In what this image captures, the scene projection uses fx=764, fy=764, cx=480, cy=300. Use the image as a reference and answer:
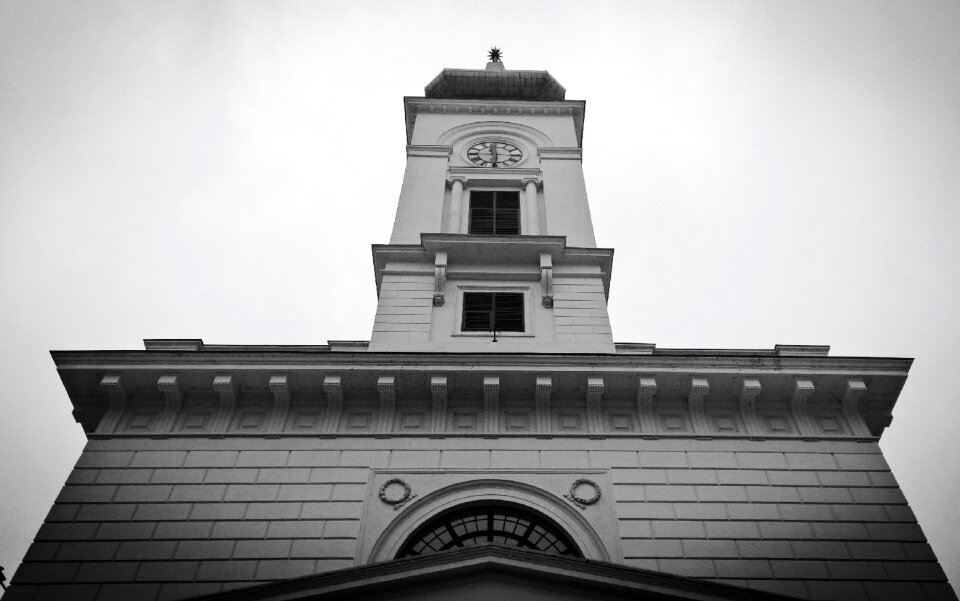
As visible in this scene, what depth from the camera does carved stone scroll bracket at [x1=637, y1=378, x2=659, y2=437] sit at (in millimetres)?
15383

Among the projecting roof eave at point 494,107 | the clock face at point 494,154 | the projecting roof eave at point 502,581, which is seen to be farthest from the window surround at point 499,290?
the projecting roof eave at point 494,107

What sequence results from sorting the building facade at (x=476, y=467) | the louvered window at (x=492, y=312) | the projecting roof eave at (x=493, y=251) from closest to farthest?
the building facade at (x=476, y=467) < the louvered window at (x=492, y=312) < the projecting roof eave at (x=493, y=251)

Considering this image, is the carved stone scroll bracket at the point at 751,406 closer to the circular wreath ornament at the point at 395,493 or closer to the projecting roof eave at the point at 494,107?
the circular wreath ornament at the point at 395,493

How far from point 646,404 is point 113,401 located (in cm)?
1090

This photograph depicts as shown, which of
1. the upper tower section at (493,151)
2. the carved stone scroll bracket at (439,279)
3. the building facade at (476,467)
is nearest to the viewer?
the building facade at (476,467)

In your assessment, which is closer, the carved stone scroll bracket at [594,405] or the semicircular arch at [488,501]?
the semicircular arch at [488,501]

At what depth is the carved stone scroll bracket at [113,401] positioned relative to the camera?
15.4 metres

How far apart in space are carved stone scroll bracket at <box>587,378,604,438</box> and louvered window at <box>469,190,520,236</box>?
27.5 ft

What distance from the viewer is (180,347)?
17.8m

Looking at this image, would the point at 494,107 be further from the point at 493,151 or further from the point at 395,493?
the point at 395,493

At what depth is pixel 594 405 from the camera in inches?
614

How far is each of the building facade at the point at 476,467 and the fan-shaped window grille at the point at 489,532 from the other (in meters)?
0.04

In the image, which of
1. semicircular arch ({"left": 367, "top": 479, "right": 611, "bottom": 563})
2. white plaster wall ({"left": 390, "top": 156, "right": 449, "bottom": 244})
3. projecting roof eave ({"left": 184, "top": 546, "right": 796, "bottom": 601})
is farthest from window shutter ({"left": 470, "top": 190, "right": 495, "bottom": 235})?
projecting roof eave ({"left": 184, "top": 546, "right": 796, "bottom": 601})

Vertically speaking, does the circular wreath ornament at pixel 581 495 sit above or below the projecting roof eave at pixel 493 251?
below
